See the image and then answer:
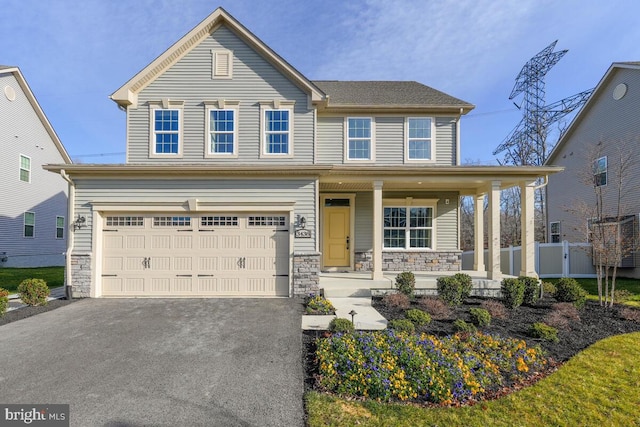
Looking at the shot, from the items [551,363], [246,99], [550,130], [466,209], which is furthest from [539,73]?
[551,363]

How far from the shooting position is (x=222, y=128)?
9.41 m

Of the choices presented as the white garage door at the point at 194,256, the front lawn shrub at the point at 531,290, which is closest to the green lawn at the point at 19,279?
the white garage door at the point at 194,256

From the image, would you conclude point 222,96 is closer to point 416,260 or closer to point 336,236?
point 336,236

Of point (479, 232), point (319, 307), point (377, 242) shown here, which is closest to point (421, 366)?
point (319, 307)

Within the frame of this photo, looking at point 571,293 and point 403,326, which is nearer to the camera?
point 403,326

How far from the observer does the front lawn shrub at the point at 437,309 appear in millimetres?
6670

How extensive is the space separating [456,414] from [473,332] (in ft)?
7.76

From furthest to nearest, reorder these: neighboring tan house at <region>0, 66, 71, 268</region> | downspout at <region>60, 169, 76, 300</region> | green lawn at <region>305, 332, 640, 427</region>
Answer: neighboring tan house at <region>0, 66, 71, 268</region>
downspout at <region>60, 169, 76, 300</region>
green lawn at <region>305, 332, 640, 427</region>

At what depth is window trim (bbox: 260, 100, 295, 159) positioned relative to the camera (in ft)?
30.6

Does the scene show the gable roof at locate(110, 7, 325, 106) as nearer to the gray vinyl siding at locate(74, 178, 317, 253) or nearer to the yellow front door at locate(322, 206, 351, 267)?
the gray vinyl siding at locate(74, 178, 317, 253)

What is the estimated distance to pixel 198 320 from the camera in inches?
255

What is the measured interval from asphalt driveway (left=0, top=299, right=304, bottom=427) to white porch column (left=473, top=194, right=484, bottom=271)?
22.8ft

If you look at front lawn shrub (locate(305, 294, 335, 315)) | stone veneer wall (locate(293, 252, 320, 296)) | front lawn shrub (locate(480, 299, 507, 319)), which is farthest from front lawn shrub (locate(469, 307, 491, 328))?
stone veneer wall (locate(293, 252, 320, 296))

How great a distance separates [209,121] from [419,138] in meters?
7.16
